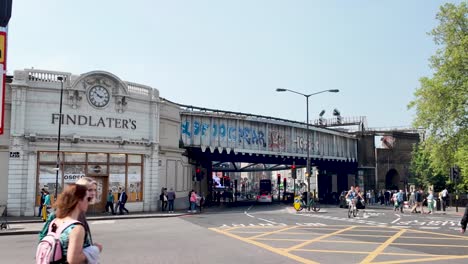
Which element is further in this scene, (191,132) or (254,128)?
(254,128)

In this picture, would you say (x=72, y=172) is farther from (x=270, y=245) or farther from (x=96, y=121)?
(x=270, y=245)

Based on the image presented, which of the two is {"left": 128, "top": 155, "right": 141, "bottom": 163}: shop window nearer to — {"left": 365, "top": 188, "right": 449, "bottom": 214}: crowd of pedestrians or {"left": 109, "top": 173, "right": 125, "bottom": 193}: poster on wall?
{"left": 109, "top": 173, "right": 125, "bottom": 193}: poster on wall

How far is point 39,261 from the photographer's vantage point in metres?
3.76

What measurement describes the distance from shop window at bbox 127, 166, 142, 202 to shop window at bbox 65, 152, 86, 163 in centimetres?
321

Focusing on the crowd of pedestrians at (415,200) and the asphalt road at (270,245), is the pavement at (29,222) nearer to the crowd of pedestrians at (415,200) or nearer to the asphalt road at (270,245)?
the asphalt road at (270,245)

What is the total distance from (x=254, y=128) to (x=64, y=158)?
58.1 ft

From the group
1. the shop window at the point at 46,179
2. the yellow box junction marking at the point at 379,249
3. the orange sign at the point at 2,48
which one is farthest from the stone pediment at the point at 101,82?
the yellow box junction marking at the point at 379,249

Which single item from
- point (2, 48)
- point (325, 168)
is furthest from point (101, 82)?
point (325, 168)

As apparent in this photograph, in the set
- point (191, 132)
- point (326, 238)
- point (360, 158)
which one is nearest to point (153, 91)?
point (191, 132)

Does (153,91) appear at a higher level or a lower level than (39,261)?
higher

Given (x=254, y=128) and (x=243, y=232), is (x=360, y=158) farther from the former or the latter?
(x=243, y=232)

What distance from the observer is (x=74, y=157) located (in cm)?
2791

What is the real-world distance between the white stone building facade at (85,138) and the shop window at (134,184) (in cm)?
7

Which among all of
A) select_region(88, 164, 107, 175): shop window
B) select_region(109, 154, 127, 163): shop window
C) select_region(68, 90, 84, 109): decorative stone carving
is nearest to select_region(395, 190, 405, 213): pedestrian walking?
select_region(109, 154, 127, 163): shop window
